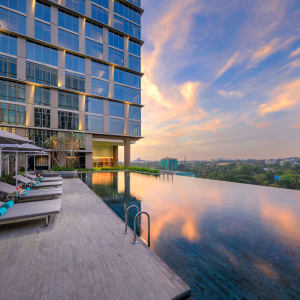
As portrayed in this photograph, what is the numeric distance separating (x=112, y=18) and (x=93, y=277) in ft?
137

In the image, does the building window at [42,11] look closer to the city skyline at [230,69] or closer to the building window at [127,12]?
the building window at [127,12]

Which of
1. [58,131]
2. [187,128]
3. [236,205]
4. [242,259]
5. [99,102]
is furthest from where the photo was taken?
[187,128]

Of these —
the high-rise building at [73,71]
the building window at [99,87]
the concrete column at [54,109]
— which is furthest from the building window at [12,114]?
the building window at [99,87]

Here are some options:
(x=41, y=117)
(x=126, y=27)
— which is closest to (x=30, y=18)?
(x=41, y=117)

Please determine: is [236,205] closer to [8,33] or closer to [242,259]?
[242,259]

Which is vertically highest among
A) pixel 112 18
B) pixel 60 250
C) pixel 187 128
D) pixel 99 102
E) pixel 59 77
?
pixel 112 18

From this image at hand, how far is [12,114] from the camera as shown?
2295 centimetres

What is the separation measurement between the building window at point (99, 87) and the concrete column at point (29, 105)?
9971mm

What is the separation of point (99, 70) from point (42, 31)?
10146 mm

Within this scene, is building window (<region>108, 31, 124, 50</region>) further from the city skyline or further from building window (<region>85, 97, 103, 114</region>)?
building window (<region>85, 97, 103, 114</region>)

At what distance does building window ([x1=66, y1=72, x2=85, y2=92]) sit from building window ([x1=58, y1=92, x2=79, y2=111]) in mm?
1333

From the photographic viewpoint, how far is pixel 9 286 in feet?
7.36

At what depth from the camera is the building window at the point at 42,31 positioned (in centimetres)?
2435

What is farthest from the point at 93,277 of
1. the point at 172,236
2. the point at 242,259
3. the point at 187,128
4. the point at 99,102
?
the point at 187,128
